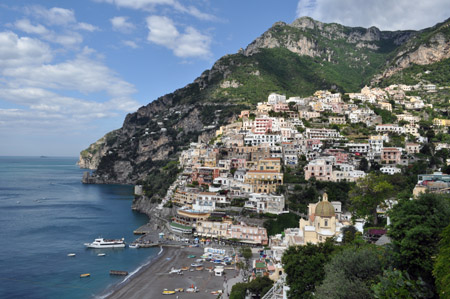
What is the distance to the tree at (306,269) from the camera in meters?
22.9

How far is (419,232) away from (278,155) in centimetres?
5656

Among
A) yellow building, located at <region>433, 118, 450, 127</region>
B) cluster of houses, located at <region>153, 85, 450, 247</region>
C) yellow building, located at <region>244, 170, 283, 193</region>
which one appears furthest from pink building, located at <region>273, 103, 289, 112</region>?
yellow building, located at <region>433, 118, 450, 127</region>

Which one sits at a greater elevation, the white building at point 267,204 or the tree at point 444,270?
the tree at point 444,270

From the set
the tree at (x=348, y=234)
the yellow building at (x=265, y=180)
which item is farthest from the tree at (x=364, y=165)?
the tree at (x=348, y=234)

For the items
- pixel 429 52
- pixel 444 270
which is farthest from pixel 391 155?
pixel 429 52

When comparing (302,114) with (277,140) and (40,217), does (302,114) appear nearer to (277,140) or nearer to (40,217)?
(277,140)

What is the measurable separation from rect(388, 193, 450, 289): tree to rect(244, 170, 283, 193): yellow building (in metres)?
44.1

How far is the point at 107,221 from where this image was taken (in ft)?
245

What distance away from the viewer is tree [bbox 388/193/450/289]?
15969 millimetres

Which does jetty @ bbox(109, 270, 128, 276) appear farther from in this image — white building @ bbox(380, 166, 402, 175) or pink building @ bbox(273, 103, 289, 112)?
pink building @ bbox(273, 103, 289, 112)

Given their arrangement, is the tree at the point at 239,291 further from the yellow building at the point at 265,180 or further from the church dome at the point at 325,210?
the yellow building at the point at 265,180

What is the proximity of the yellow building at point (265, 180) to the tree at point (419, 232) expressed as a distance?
44080mm

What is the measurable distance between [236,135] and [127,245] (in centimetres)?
3655

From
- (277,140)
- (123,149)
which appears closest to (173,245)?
(277,140)
